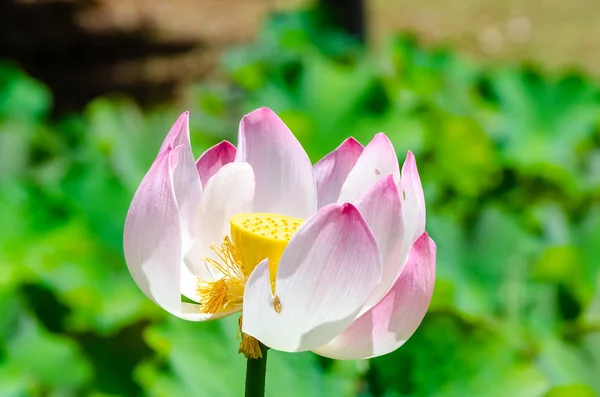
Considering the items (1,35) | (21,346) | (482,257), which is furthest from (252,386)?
(1,35)

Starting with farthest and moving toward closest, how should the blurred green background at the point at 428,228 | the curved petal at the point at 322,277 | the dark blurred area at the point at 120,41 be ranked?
the dark blurred area at the point at 120,41
the blurred green background at the point at 428,228
the curved petal at the point at 322,277

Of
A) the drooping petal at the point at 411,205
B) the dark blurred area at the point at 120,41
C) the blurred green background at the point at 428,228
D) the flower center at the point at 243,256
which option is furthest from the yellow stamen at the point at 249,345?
the dark blurred area at the point at 120,41

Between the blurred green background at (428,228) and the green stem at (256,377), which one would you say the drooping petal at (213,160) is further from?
the blurred green background at (428,228)

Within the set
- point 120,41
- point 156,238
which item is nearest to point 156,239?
point 156,238

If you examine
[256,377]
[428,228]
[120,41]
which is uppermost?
[256,377]

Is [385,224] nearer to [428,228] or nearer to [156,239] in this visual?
[156,239]

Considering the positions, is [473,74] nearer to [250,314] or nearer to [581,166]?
[581,166]

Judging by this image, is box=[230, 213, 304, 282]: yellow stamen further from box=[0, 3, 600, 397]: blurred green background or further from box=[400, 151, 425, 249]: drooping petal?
box=[0, 3, 600, 397]: blurred green background
